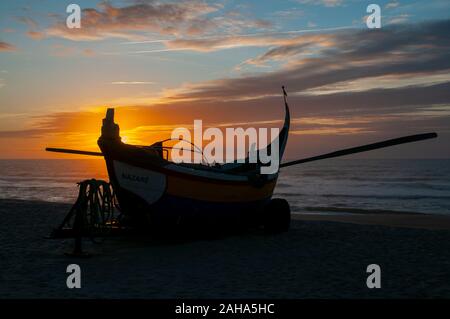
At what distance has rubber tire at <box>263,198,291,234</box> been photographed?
12703 millimetres

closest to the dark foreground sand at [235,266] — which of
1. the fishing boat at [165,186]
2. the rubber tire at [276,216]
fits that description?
the rubber tire at [276,216]

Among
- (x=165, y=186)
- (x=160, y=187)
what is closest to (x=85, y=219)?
(x=160, y=187)

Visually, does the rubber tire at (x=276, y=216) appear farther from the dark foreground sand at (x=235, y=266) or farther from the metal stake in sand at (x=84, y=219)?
the metal stake in sand at (x=84, y=219)

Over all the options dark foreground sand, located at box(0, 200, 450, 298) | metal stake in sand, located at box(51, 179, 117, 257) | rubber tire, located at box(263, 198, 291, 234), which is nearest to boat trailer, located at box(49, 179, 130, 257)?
metal stake in sand, located at box(51, 179, 117, 257)

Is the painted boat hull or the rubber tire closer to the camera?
the painted boat hull

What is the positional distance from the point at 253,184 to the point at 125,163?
12.1ft

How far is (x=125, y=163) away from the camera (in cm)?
989

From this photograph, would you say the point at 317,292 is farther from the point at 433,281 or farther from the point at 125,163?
the point at 125,163

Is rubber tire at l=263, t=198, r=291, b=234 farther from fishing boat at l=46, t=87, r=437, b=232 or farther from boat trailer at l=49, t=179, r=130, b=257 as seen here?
boat trailer at l=49, t=179, r=130, b=257

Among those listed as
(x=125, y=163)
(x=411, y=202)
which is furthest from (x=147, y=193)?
(x=411, y=202)

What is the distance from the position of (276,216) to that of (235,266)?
14.0ft

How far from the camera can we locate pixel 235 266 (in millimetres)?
8680

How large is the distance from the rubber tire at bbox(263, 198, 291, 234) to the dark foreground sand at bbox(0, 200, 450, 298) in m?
0.32

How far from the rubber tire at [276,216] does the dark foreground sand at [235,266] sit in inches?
12.6
